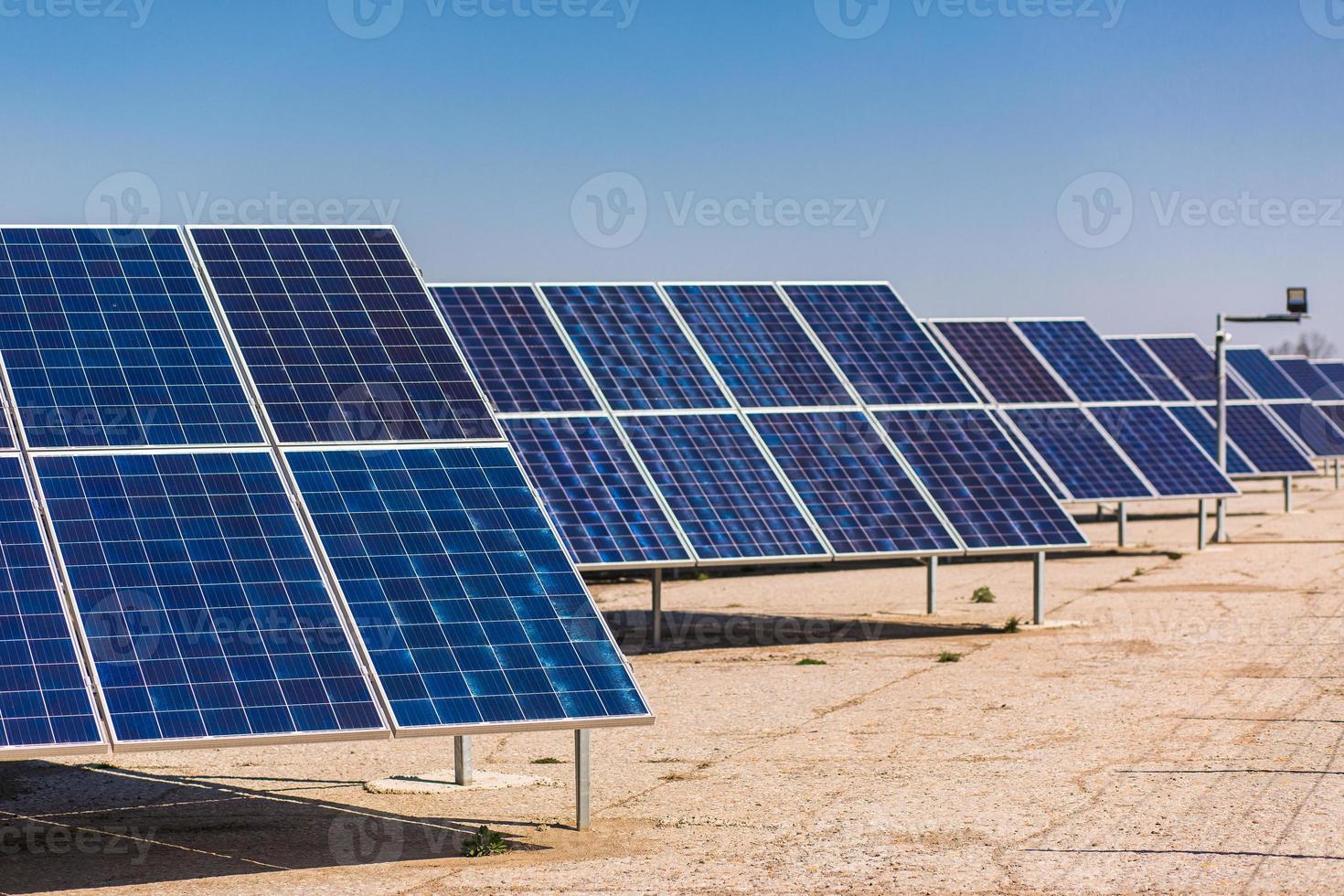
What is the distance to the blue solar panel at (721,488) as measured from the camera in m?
24.5

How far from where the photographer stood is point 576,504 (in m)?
24.4

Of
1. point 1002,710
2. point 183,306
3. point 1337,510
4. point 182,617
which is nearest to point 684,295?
point 1002,710

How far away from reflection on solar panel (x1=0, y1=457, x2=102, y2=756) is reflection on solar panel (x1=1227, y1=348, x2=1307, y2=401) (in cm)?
5595

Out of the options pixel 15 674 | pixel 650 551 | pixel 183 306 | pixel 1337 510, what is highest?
pixel 183 306

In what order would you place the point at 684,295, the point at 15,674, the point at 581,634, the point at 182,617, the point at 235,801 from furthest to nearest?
the point at 684,295
the point at 235,801
the point at 581,634
the point at 182,617
the point at 15,674

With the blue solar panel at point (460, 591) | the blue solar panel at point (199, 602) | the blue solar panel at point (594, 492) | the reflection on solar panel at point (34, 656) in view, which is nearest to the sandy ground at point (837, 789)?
the blue solar panel at point (460, 591)

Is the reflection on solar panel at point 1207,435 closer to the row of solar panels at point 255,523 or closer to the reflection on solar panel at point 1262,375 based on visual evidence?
the reflection on solar panel at point 1262,375

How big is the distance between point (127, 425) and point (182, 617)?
2745mm

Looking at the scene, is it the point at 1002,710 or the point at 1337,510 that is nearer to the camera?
the point at 1002,710

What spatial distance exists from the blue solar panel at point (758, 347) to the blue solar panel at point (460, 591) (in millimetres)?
12952

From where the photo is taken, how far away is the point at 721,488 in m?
25.5

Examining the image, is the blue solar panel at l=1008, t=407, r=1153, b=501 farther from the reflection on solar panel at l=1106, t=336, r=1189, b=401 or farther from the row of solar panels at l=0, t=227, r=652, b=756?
the row of solar panels at l=0, t=227, r=652, b=756

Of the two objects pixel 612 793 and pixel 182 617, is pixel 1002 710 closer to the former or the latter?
Result: pixel 612 793

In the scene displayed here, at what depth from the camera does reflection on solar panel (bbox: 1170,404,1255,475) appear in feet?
156
